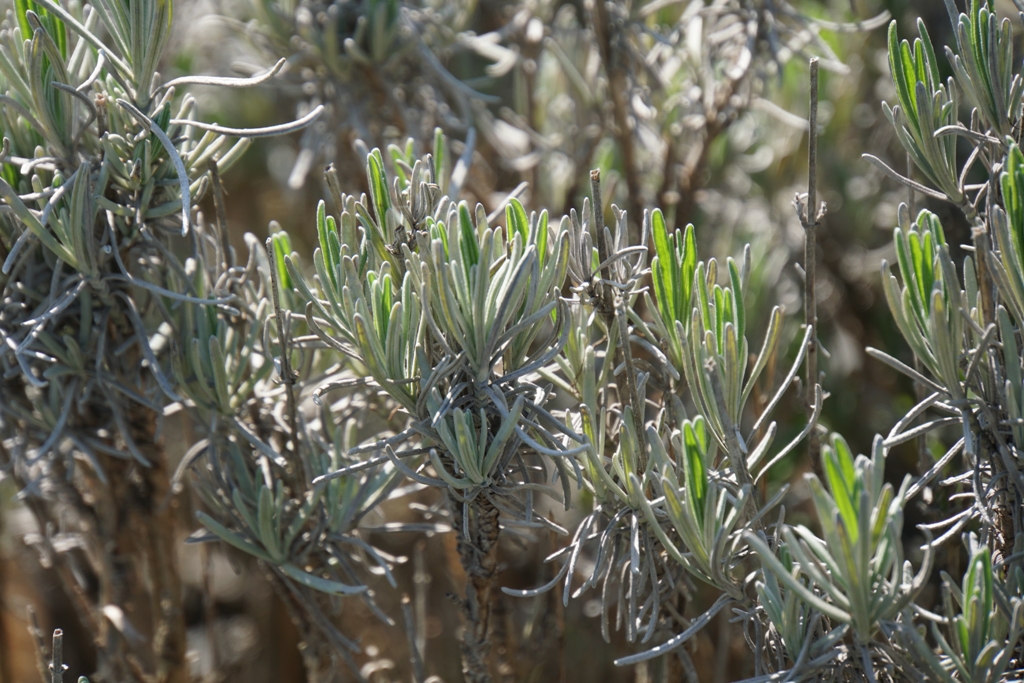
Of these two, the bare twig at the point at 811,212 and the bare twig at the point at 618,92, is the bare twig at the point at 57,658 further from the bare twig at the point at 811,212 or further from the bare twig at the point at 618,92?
the bare twig at the point at 618,92

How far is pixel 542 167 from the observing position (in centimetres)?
115

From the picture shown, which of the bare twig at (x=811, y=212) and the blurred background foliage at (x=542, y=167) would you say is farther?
the blurred background foliage at (x=542, y=167)

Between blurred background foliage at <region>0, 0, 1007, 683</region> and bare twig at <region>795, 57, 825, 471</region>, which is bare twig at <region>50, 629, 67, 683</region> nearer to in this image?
blurred background foliage at <region>0, 0, 1007, 683</region>

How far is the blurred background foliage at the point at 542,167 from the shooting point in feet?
3.01

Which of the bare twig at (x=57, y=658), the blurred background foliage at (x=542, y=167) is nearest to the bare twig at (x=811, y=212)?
the blurred background foliage at (x=542, y=167)

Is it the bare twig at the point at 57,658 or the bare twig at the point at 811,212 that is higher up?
the bare twig at the point at 811,212

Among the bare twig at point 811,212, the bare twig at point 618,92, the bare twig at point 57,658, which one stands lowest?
the bare twig at point 57,658

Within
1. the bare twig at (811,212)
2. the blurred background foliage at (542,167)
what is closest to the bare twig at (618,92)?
the blurred background foliage at (542,167)

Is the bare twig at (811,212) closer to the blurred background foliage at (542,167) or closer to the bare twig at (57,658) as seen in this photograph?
the blurred background foliage at (542,167)

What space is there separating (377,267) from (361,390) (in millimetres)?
169

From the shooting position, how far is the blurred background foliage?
36.1 inches

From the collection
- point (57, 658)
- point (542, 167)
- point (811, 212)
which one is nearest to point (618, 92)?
point (542, 167)

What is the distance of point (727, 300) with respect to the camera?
52 cm

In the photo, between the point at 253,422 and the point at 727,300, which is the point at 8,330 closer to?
the point at 253,422
